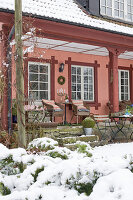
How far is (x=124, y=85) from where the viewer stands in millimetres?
12086

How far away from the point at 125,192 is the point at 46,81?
8.42 m

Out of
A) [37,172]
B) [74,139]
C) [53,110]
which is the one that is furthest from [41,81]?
[37,172]

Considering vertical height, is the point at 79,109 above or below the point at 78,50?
below

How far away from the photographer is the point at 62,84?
9.98m

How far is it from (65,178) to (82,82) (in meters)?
9.00

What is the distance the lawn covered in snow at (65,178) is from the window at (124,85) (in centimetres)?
1014

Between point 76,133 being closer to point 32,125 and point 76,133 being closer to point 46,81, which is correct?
point 32,125

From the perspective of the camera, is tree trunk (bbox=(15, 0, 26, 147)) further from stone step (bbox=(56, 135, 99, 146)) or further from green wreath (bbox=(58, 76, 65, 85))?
green wreath (bbox=(58, 76, 65, 85))

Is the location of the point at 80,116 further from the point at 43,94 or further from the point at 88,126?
the point at 88,126

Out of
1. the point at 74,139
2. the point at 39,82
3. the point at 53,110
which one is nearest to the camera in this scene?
the point at 74,139

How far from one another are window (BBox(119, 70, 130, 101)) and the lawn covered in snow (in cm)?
1014

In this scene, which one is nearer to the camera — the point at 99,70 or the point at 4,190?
the point at 4,190

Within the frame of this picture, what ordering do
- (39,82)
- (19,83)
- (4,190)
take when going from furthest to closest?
(39,82), (19,83), (4,190)

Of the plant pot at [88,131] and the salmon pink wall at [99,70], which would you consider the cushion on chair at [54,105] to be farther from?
the plant pot at [88,131]
